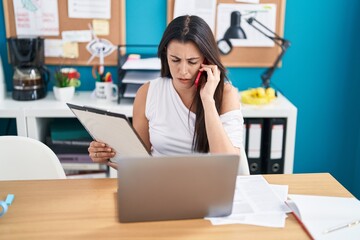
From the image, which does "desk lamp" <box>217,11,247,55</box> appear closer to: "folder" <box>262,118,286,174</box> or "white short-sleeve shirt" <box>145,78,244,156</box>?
"folder" <box>262,118,286,174</box>

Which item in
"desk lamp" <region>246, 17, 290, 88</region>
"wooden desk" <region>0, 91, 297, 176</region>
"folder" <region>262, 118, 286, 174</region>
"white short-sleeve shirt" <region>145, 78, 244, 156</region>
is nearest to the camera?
"white short-sleeve shirt" <region>145, 78, 244, 156</region>

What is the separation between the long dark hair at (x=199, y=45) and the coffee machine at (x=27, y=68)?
3.20 feet

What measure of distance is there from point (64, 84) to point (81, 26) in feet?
1.21

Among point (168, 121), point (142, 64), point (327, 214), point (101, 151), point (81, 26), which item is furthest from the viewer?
point (81, 26)

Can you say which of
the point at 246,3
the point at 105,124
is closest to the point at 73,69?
the point at 246,3

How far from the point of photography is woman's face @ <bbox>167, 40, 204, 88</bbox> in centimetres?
166

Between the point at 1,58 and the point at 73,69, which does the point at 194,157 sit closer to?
the point at 73,69

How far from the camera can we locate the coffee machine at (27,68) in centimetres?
248

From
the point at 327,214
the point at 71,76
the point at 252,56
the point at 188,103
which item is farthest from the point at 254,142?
the point at 327,214

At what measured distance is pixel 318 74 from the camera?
284 centimetres

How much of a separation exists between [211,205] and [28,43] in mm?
1692

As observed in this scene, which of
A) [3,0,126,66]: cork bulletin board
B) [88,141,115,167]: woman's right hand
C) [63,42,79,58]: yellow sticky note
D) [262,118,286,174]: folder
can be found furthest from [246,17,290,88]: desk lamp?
[88,141,115,167]: woman's right hand

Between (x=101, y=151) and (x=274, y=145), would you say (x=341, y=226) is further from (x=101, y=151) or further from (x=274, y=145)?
(x=274, y=145)

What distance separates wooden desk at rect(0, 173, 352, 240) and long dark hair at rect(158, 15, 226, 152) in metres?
0.41
